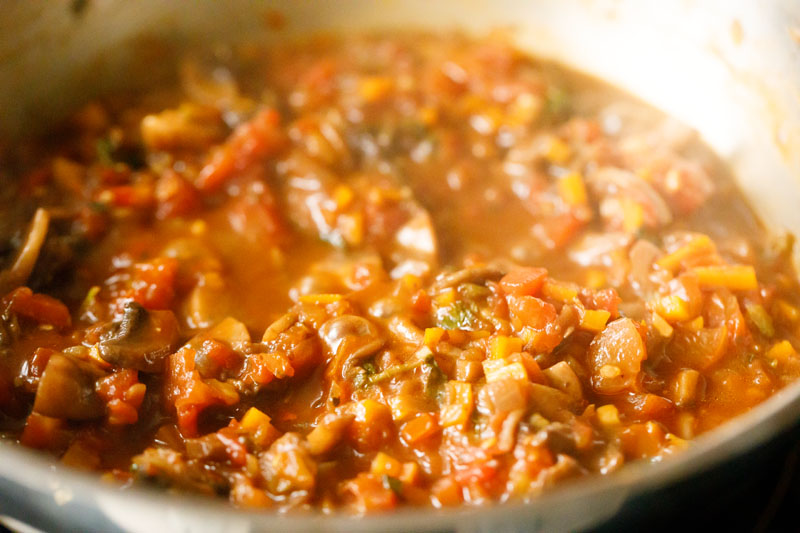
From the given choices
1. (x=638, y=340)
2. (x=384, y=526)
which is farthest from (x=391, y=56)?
(x=384, y=526)

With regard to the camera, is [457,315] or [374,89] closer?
[457,315]

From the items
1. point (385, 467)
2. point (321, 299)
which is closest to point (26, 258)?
point (321, 299)

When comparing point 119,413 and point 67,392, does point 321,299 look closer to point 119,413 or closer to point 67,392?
point 119,413

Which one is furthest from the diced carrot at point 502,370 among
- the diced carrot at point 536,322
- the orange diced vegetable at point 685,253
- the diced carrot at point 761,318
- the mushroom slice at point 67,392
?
the mushroom slice at point 67,392

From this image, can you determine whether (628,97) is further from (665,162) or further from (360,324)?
(360,324)

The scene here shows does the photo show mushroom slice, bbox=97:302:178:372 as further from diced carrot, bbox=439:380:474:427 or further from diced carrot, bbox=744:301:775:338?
diced carrot, bbox=744:301:775:338
